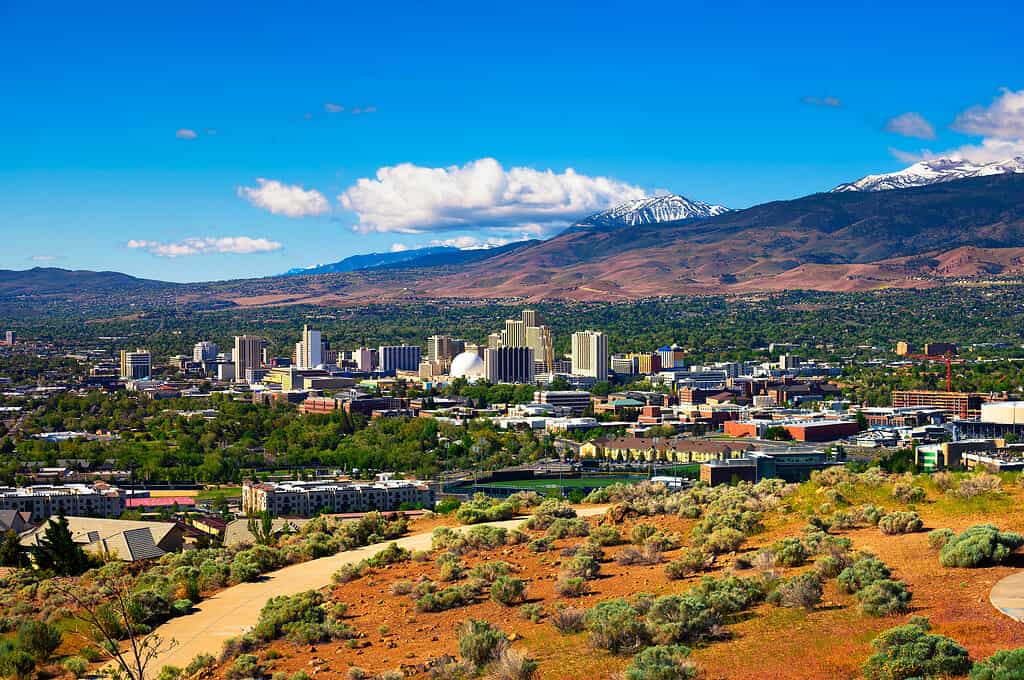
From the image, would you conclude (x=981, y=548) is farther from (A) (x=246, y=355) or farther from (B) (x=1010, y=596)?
(A) (x=246, y=355)

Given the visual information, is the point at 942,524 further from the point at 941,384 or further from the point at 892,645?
the point at 941,384

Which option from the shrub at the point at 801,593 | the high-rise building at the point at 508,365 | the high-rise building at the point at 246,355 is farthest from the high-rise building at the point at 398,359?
the shrub at the point at 801,593

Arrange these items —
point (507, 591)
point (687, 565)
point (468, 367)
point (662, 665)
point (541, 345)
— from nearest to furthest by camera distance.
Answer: point (662, 665) → point (507, 591) → point (687, 565) → point (468, 367) → point (541, 345)

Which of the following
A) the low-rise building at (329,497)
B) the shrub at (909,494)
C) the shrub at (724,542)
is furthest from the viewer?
the low-rise building at (329,497)

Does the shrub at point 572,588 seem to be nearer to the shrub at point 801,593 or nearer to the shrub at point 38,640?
the shrub at point 801,593

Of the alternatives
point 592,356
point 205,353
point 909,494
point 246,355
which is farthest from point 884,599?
point 205,353

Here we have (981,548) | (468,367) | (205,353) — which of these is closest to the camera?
(981,548)

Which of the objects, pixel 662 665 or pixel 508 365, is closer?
pixel 662 665
